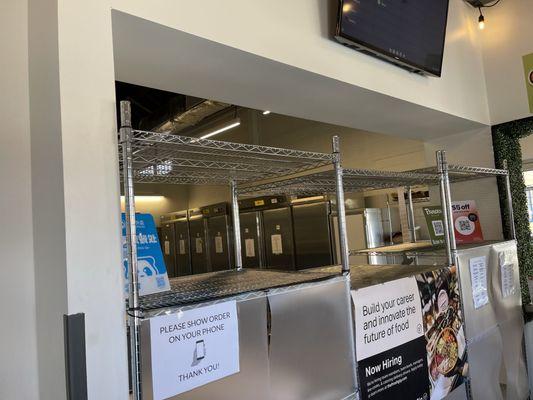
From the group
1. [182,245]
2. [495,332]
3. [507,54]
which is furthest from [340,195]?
[182,245]

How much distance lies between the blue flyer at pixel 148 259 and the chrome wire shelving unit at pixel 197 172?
1.6 inches

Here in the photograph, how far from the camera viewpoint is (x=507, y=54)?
11.0 ft

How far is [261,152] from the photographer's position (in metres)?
1.54

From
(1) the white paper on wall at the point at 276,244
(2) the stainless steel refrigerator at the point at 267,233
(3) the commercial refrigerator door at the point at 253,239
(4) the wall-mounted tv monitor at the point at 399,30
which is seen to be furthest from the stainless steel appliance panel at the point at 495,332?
(3) the commercial refrigerator door at the point at 253,239

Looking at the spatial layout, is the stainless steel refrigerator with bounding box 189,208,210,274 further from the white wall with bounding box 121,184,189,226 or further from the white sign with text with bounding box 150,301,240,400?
the white sign with text with bounding box 150,301,240,400

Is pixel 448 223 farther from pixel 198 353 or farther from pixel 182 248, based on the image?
pixel 182 248

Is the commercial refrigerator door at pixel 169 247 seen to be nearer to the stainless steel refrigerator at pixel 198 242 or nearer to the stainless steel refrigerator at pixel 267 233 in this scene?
the stainless steel refrigerator at pixel 198 242

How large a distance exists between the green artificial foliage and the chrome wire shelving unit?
2.20 m

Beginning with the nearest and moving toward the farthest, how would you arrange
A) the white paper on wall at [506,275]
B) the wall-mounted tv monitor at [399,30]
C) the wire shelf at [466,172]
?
the wall-mounted tv monitor at [399,30] → the wire shelf at [466,172] → the white paper on wall at [506,275]

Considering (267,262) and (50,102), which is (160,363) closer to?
(50,102)

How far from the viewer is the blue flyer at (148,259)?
1394 millimetres

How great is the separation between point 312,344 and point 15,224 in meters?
1.16

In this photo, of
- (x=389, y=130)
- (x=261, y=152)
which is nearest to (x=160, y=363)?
(x=261, y=152)

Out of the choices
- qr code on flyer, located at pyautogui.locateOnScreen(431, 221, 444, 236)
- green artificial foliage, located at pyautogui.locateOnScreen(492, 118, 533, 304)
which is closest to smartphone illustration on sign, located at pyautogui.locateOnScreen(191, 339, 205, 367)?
qr code on flyer, located at pyautogui.locateOnScreen(431, 221, 444, 236)
